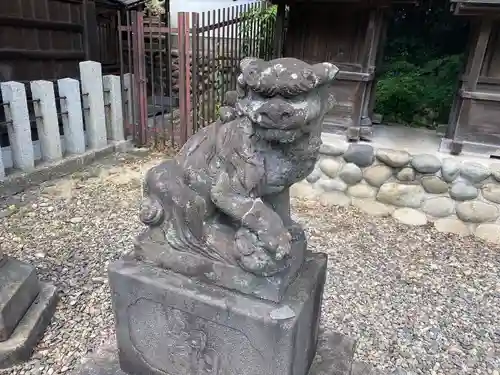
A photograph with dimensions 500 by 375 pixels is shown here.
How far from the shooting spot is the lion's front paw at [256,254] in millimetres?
1494

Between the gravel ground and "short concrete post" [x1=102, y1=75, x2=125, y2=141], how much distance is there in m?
1.33

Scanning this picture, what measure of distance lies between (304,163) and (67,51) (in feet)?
20.3

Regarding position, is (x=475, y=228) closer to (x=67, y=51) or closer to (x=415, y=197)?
(x=415, y=197)

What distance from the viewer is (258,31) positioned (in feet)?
21.4

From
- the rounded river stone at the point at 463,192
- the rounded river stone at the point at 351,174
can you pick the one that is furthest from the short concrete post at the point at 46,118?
the rounded river stone at the point at 463,192

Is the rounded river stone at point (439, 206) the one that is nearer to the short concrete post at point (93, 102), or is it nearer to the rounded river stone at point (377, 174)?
the rounded river stone at point (377, 174)

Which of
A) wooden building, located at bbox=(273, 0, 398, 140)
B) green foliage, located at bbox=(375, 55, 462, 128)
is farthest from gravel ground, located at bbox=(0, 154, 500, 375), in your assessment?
green foliage, located at bbox=(375, 55, 462, 128)

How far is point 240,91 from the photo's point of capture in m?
1.45

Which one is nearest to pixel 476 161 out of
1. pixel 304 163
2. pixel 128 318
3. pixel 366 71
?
pixel 366 71

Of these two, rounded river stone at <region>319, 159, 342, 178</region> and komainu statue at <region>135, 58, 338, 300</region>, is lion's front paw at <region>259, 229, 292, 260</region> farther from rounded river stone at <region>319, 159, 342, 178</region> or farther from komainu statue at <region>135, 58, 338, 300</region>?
rounded river stone at <region>319, 159, 342, 178</region>

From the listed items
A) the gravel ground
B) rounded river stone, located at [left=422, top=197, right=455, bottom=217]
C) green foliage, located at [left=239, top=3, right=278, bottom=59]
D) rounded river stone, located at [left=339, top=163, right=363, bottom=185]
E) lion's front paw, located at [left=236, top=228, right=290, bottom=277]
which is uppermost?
green foliage, located at [left=239, top=3, right=278, bottom=59]

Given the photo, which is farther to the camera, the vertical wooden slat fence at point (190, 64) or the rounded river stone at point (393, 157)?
the vertical wooden slat fence at point (190, 64)

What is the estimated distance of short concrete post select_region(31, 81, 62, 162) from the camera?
481 centimetres

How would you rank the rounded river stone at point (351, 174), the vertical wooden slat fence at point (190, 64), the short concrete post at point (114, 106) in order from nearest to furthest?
the rounded river stone at point (351, 174)
the vertical wooden slat fence at point (190, 64)
the short concrete post at point (114, 106)
